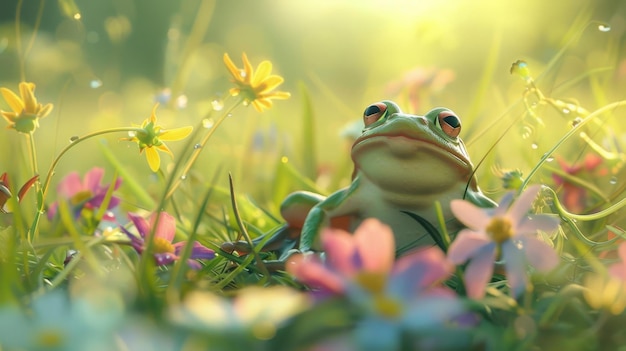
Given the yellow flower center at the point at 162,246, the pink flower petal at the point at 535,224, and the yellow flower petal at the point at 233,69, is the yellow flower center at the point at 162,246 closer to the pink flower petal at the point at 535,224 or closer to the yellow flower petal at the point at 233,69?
the yellow flower petal at the point at 233,69

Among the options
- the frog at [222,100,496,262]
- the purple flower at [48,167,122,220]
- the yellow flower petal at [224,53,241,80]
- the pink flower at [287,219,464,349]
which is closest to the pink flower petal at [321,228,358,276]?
the pink flower at [287,219,464,349]

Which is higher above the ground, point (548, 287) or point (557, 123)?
point (548, 287)

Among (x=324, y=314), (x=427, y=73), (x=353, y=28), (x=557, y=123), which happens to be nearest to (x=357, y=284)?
(x=324, y=314)

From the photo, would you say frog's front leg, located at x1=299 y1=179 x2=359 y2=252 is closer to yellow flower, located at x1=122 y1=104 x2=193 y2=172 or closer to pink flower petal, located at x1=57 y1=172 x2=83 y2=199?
yellow flower, located at x1=122 y1=104 x2=193 y2=172

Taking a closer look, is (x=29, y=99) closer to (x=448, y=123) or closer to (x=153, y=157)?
(x=153, y=157)

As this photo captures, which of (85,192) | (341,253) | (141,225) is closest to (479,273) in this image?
(341,253)

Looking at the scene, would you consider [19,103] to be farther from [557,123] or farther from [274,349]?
[557,123]
